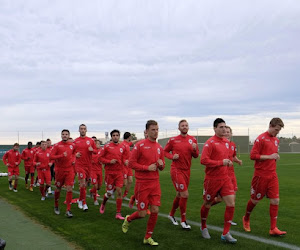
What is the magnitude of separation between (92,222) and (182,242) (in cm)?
261

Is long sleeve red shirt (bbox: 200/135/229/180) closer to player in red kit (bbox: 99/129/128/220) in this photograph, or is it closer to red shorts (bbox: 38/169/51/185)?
player in red kit (bbox: 99/129/128/220)

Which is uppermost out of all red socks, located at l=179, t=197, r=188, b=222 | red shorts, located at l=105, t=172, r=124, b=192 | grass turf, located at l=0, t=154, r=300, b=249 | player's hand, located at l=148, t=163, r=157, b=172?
player's hand, located at l=148, t=163, r=157, b=172

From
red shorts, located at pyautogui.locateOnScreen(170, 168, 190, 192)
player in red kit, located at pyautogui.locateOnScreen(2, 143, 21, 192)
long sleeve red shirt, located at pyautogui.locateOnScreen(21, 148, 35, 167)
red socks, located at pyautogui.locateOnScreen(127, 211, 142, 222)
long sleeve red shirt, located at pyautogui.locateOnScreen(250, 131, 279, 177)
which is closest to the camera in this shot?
red socks, located at pyautogui.locateOnScreen(127, 211, 142, 222)

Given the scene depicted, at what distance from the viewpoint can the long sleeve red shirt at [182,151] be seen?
7.09 metres

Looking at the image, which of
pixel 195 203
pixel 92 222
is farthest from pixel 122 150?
pixel 195 203

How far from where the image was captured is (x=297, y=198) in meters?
11.0

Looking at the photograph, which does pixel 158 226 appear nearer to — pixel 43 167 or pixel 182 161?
pixel 182 161

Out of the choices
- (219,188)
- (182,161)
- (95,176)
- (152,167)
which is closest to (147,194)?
(152,167)

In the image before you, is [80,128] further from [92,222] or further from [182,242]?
[182,242]

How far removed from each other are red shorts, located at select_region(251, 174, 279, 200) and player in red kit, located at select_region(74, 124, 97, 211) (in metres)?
4.70

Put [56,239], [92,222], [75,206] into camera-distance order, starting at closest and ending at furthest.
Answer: [56,239] < [92,222] < [75,206]

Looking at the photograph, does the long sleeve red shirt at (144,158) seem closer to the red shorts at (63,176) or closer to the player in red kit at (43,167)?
the red shorts at (63,176)

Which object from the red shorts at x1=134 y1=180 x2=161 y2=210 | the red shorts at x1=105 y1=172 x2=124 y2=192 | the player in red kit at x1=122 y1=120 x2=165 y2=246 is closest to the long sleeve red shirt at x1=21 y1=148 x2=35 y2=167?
the red shorts at x1=105 y1=172 x2=124 y2=192

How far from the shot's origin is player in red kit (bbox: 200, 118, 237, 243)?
5824 mm
